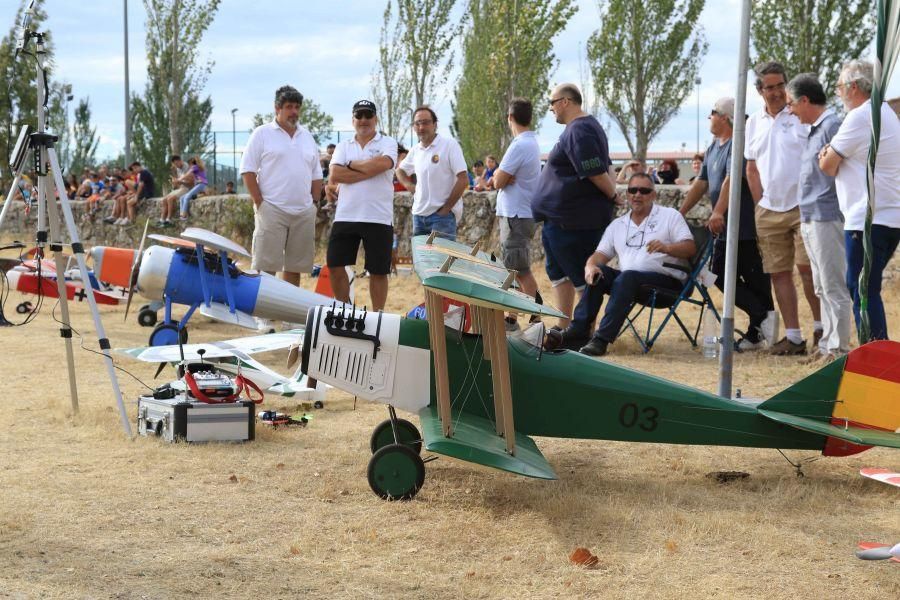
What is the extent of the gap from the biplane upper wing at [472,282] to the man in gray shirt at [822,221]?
3396 mm

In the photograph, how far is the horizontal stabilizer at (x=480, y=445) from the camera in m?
4.04

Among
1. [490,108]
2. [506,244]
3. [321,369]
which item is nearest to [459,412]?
[321,369]

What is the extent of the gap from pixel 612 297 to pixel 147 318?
5187mm

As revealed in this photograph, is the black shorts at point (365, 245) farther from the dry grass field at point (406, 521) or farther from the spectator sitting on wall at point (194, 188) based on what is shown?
the spectator sitting on wall at point (194, 188)

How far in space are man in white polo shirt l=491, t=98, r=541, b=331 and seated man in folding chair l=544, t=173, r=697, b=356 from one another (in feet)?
2.16

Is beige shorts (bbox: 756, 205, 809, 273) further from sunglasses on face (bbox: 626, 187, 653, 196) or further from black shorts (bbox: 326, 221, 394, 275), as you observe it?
black shorts (bbox: 326, 221, 394, 275)

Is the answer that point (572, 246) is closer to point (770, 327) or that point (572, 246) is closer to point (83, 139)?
point (770, 327)

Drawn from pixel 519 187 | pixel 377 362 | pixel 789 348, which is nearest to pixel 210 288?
pixel 519 187

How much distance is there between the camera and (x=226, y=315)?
8.43 meters

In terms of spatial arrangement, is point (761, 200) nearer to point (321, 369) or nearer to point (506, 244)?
point (506, 244)

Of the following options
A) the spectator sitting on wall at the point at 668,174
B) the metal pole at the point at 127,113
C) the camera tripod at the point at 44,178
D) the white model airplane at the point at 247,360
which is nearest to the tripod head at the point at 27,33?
the camera tripod at the point at 44,178

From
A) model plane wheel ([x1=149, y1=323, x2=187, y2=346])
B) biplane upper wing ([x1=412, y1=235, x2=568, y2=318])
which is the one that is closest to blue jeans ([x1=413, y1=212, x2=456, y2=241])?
model plane wheel ([x1=149, y1=323, x2=187, y2=346])

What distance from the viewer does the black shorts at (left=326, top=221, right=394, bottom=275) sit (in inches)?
328

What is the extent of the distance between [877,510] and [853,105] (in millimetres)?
3191
